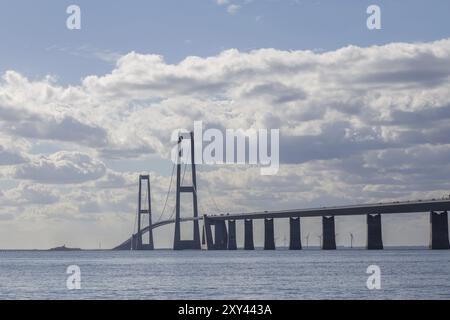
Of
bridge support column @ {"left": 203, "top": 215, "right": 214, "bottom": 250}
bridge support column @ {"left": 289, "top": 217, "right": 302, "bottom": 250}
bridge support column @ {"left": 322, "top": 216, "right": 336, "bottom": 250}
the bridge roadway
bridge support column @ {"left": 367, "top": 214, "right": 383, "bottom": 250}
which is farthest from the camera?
bridge support column @ {"left": 203, "top": 215, "right": 214, "bottom": 250}

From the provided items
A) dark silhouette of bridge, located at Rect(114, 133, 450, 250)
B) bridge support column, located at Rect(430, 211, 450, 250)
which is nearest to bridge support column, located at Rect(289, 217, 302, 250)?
dark silhouette of bridge, located at Rect(114, 133, 450, 250)

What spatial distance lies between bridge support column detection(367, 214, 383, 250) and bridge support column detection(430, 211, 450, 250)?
1386cm

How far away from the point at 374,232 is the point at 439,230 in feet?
61.1

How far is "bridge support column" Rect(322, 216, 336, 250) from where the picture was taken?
180363 millimetres

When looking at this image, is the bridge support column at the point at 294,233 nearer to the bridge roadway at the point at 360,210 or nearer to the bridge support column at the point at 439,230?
the bridge roadway at the point at 360,210

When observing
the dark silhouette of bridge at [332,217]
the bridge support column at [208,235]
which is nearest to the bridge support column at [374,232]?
the dark silhouette of bridge at [332,217]

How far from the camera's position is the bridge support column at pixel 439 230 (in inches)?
5935

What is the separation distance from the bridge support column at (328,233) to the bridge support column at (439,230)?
99.7 ft

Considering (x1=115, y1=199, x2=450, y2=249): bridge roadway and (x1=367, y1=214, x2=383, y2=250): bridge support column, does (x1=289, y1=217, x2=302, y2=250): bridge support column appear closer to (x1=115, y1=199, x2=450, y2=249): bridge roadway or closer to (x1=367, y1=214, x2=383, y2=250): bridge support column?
(x1=115, y1=199, x2=450, y2=249): bridge roadway
